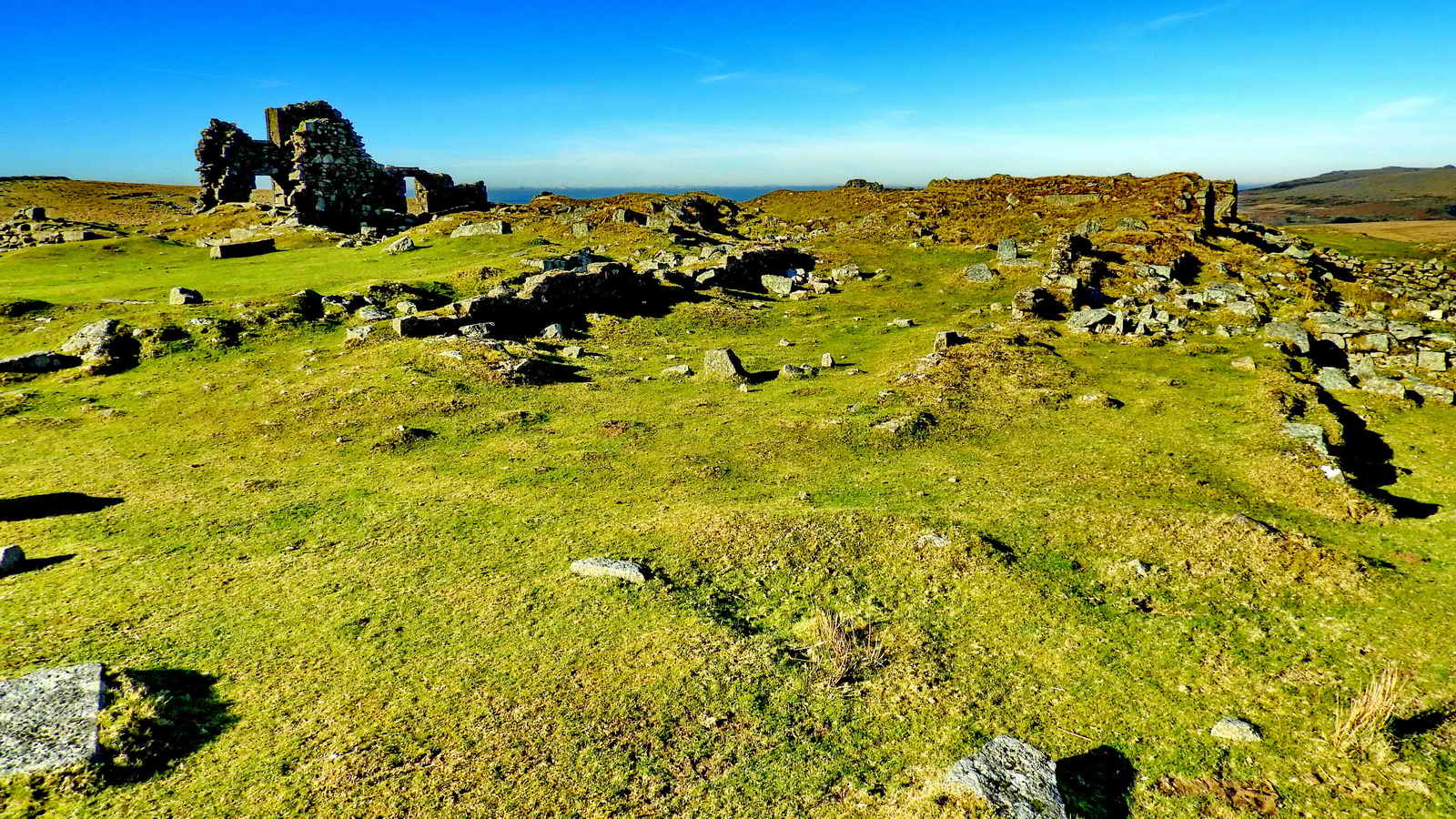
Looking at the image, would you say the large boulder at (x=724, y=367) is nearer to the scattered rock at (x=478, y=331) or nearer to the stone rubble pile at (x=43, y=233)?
the scattered rock at (x=478, y=331)

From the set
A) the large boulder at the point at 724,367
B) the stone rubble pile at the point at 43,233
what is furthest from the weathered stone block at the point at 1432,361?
the stone rubble pile at the point at 43,233

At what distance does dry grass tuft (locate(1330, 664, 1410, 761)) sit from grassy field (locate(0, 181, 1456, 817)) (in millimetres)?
53

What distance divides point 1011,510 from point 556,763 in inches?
313

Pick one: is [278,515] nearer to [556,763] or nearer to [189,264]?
[556,763]

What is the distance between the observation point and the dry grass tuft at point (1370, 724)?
610cm

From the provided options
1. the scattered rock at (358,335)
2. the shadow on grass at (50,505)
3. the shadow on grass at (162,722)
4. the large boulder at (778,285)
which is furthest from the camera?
the large boulder at (778,285)

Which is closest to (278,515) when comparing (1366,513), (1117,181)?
(1366,513)

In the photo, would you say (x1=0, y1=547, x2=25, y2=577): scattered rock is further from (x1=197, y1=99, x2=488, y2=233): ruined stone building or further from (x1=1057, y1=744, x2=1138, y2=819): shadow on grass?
(x1=197, y1=99, x2=488, y2=233): ruined stone building

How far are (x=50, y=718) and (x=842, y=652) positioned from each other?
22.8ft

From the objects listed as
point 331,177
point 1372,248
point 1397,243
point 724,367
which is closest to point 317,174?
point 331,177

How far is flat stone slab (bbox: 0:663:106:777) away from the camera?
5.38m

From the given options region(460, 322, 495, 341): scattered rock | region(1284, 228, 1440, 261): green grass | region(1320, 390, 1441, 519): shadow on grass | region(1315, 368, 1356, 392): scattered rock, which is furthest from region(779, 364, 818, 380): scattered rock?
region(1284, 228, 1440, 261): green grass

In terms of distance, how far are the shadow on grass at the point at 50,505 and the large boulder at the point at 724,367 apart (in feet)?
41.8

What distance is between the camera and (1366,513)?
10820mm
